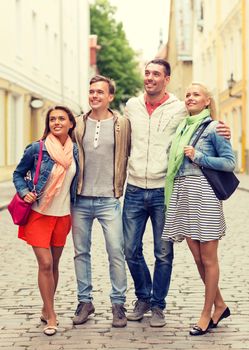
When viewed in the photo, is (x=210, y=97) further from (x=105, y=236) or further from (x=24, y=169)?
(x=24, y=169)

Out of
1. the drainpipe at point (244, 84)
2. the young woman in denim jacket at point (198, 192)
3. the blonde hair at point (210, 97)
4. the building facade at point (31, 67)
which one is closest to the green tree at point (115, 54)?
the building facade at point (31, 67)

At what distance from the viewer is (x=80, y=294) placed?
5914mm

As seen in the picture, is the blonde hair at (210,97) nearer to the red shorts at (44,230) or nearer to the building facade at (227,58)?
the red shorts at (44,230)

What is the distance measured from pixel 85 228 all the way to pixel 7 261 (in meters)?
3.58

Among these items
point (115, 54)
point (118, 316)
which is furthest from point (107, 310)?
point (115, 54)

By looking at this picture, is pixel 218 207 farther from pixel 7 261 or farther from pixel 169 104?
pixel 7 261

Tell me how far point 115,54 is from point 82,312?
186 feet

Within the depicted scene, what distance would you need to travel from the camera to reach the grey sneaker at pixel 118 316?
5.71 m

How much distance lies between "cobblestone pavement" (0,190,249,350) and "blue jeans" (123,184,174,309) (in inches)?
10.2

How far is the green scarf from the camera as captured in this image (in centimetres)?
549

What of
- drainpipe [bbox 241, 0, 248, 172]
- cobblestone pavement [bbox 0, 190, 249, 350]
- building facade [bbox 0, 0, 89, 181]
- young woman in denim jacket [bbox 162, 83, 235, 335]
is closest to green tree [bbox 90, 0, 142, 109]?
building facade [bbox 0, 0, 89, 181]

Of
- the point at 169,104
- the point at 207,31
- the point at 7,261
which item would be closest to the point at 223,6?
the point at 207,31

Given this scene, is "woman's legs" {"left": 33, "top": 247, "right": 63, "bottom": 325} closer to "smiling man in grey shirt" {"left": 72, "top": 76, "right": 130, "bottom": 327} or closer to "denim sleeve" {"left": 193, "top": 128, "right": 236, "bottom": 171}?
"smiling man in grey shirt" {"left": 72, "top": 76, "right": 130, "bottom": 327}

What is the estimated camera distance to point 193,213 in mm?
5500
